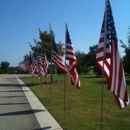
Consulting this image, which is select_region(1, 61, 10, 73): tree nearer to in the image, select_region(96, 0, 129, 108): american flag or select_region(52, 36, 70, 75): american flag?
select_region(52, 36, 70, 75): american flag

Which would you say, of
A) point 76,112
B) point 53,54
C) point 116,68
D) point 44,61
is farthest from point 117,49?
point 44,61

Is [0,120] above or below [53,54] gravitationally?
below

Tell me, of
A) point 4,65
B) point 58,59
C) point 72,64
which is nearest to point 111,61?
point 72,64

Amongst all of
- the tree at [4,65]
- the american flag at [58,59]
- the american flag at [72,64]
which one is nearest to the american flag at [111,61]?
the american flag at [72,64]

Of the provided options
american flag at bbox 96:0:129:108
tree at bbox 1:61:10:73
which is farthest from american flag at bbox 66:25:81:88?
tree at bbox 1:61:10:73

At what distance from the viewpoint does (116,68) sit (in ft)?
19.2

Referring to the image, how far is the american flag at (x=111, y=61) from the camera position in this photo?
577 cm

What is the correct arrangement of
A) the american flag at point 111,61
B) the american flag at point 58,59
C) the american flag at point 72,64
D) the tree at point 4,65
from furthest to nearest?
the tree at point 4,65 < the american flag at point 58,59 < the american flag at point 72,64 < the american flag at point 111,61

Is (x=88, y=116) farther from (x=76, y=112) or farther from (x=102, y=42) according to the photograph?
(x=102, y=42)

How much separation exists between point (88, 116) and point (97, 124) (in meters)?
1.31

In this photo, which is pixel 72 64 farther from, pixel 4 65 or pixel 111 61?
pixel 4 65

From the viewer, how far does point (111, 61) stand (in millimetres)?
5918

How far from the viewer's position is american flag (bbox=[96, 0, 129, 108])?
5.77m

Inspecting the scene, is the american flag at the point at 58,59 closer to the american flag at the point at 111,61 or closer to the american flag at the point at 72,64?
the american flag at the point at 72,64
